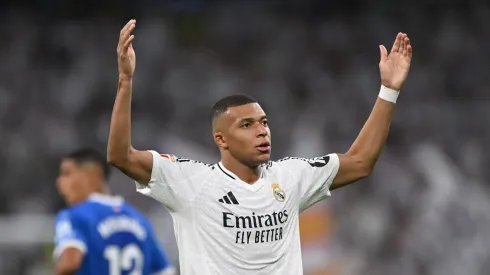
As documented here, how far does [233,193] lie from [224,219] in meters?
0.14

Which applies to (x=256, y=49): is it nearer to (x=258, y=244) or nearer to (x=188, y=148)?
(x=188, y=148)

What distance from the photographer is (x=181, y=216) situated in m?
4.26

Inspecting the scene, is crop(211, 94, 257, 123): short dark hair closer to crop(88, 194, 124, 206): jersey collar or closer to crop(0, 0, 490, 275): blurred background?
crop(88, 194, 124, 206): jersey collar

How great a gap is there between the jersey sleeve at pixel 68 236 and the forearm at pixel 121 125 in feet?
7.34

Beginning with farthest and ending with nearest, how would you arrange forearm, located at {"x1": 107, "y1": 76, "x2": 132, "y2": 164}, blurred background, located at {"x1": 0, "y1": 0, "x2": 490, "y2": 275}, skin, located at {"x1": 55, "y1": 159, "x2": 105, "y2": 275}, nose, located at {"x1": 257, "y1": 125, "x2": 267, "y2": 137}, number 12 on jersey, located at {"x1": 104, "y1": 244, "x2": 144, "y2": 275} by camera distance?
blurred background, located at {"x1": 0, "y1": 0, "x2": 490, "y2": 275} < skin, located at {"x1": 55, "y1": 159, "x2": 105, "y2": 275} < number 12 on jersey, located at {"x1": 104, "y1": 244, "x2": 144, "y2": 275} < nose, located at {"x1": 257, "y1": 125, "x2": 267, "y2": 137} < forearm, located at {"x1": 107, "y1": 76, "x2": 132, "y2": 164}

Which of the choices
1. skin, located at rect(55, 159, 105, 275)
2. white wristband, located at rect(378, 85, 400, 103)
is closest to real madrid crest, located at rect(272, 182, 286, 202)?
white wristband, located at rect(378, 85, 400, 103)

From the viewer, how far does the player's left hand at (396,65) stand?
4559 millimetres

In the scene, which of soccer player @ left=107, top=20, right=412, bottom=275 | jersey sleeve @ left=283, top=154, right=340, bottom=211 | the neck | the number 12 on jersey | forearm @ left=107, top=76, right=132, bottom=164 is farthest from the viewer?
the number 12 on jersey

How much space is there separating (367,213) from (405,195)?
465mm

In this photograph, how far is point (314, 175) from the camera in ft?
14.7

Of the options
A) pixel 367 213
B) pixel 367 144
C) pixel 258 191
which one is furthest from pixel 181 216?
pixel 367 213

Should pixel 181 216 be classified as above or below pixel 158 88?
below

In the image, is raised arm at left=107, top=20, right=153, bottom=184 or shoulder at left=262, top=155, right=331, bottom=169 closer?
raised arm at left=107, top=20, right=153, bottom=184

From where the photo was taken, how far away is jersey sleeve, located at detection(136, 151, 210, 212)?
415cm
